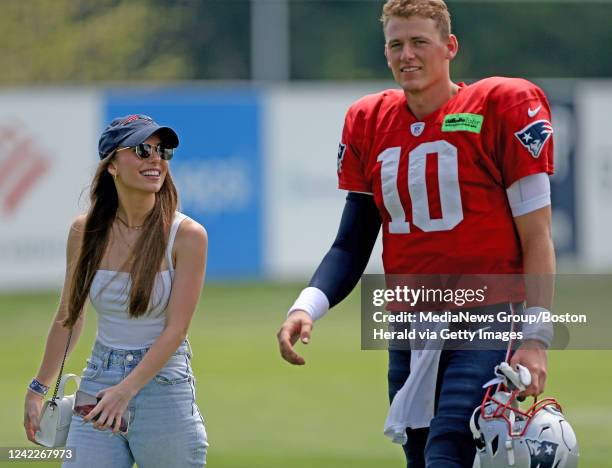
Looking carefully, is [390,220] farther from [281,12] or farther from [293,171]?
[281,12]

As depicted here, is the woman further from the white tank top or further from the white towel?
the white towel

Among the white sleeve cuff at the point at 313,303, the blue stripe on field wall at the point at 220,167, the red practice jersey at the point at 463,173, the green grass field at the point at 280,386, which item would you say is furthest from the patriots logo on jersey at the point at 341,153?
the blue stripe on field wall at the point at 220,167

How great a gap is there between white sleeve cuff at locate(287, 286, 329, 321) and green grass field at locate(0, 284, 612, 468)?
3681mm

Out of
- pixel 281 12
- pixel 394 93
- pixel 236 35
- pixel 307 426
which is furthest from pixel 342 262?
pixel 236 35

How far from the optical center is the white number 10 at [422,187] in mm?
5531

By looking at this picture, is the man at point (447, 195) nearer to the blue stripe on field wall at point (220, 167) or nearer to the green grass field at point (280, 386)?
the green grass field at point (280, 386)

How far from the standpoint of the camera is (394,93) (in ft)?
19.5

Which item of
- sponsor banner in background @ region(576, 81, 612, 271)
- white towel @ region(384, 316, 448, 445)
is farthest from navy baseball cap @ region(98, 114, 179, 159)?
sponsor banner in background @ region(576, 81, 612, 271)

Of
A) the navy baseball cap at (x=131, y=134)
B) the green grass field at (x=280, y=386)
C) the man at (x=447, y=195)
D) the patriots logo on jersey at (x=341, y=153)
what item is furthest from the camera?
the green grass field at (x=280, y=386)

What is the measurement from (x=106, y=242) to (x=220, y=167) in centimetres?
1494

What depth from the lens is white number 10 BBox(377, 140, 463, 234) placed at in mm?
5531

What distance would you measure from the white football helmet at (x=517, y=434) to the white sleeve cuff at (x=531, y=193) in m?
0.60

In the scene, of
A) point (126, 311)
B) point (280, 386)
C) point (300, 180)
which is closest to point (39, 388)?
point (126, 311)

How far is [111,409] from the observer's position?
17.7ft
